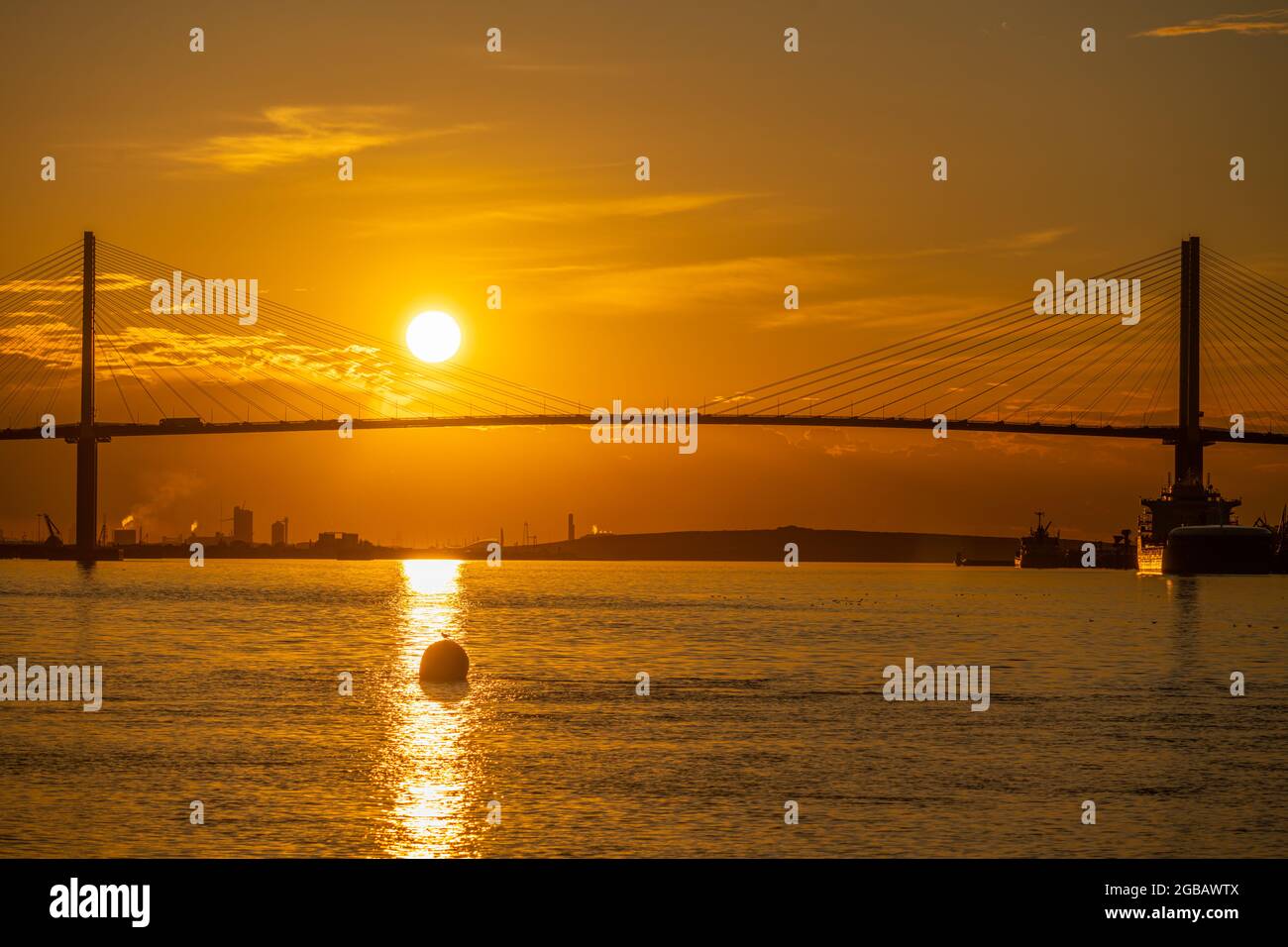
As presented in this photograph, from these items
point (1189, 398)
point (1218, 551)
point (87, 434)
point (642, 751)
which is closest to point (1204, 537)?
point (1218, 551)

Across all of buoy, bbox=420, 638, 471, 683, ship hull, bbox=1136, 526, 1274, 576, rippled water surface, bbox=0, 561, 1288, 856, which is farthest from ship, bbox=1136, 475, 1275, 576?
buoy, bbox=420, 638, 471, 683

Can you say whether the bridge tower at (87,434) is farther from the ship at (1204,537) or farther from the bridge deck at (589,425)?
the ship at (1204,537)

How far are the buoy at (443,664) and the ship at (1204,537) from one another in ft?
387

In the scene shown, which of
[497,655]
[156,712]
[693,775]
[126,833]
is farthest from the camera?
[497,655]

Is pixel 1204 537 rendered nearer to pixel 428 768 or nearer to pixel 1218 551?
pixel 1218 551

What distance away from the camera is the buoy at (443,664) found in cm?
3972

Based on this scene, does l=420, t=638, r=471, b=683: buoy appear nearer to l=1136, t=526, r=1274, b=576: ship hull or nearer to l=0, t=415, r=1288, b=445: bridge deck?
l=0, t=415, r=1288, b=445: bridge deck

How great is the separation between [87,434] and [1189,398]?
89.2m

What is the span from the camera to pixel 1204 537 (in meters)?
146

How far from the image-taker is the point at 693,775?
23.2 meters

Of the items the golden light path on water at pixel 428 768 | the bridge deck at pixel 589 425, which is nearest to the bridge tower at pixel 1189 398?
the bridge deck at pixel 589 425
